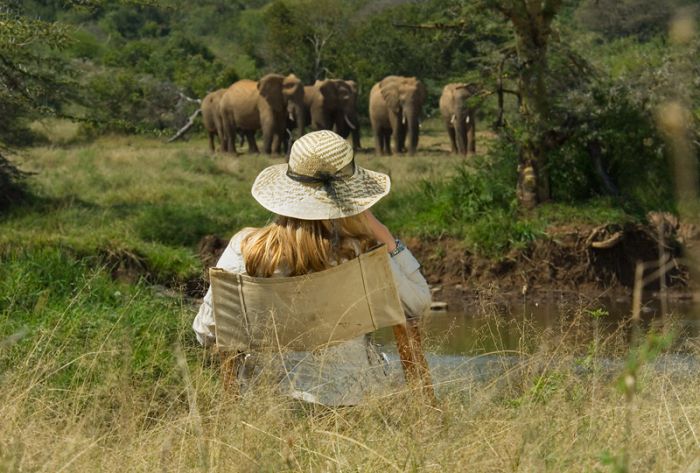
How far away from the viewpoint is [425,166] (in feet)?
70.6

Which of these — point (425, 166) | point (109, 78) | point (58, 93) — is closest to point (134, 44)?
point (109, 78)

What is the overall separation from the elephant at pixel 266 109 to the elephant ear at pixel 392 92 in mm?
1864

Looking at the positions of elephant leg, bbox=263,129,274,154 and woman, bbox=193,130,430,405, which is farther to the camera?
elephant leg, bbox=263,129,274,154

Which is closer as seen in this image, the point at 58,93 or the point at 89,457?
the point at 89,457

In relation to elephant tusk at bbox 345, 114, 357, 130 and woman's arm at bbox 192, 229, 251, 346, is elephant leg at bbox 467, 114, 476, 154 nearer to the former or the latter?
elephant tusk at bbox 345, 114, 357, 130

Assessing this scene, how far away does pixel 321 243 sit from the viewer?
4.40 metres

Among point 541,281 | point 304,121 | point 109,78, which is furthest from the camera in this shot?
point 109,78

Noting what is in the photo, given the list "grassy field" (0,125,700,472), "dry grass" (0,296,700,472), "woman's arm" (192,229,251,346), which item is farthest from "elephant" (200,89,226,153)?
"dry grass" (0,296,700,472)

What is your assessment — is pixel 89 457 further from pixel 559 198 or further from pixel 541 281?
pixel 559 198

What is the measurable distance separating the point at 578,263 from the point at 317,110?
1922 centimetres

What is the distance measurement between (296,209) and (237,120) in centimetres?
2759

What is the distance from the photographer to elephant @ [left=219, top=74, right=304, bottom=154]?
30547 mm

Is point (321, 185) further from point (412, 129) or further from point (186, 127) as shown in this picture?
point (186, 127)

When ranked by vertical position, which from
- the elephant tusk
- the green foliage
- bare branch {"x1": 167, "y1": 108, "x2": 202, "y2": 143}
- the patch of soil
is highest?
the patch of soil
